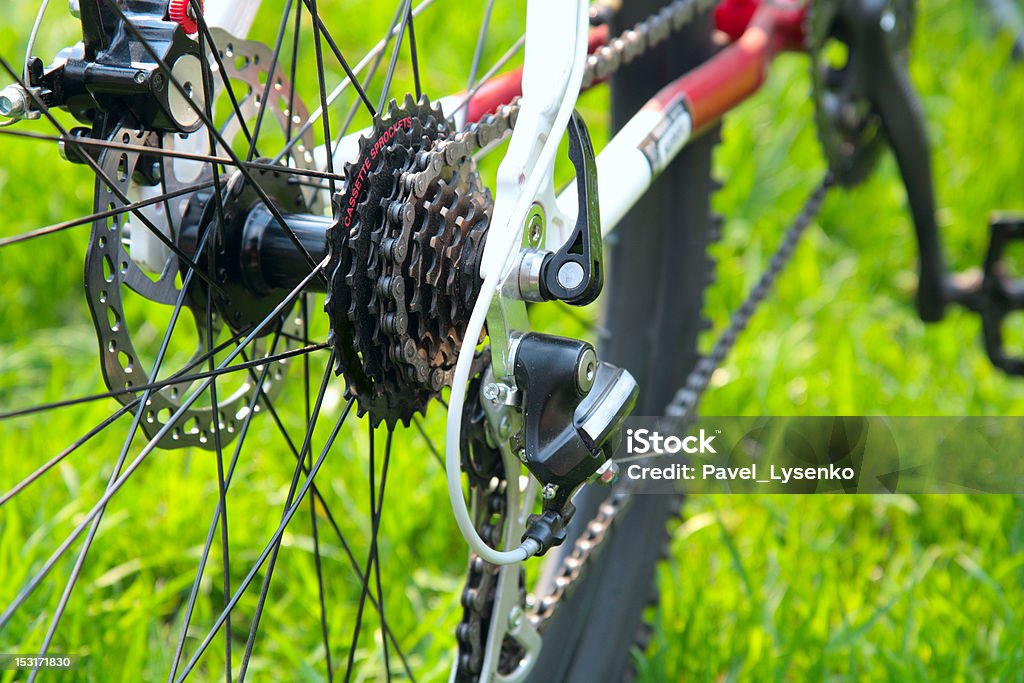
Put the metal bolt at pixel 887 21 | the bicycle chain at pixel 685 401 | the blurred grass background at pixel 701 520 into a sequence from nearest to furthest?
the bicycle chain at pixel 685 401 → the blurred grass background at pixel 701 520 → the metal bolt at pixel 887 21

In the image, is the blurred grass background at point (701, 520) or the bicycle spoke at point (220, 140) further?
the blurred grass background at point (701, 520)

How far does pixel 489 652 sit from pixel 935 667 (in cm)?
62

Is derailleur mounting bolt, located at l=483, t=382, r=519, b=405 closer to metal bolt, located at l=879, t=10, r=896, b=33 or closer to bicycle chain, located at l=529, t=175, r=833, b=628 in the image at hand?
bicycle chain, located at l=529, t=175, r=833, b=628

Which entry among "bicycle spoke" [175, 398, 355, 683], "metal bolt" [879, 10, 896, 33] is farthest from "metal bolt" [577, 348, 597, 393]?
"metal bolt" [879, 10, 896, 33]

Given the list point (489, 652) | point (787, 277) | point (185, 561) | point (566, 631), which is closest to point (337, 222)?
point (489, 652)

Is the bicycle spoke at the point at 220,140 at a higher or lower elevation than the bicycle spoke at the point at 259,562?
higher

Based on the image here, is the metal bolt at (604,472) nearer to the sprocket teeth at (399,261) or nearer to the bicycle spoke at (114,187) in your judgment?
the sprocket teeth at (399,261)

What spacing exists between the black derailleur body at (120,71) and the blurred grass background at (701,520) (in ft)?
2.06

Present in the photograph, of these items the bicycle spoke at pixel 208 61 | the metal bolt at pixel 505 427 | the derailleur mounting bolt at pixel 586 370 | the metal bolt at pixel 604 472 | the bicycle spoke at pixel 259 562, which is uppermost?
the bicycle spoke at pixel 208 61

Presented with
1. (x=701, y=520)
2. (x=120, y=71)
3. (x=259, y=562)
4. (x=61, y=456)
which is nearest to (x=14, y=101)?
(x=120, y=71)

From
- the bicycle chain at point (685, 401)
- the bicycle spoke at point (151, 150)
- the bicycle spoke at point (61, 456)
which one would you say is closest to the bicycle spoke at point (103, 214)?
the bicycle spoke at point (151, 150)

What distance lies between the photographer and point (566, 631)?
1.24 meters

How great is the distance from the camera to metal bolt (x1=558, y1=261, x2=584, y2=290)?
799 millimetres

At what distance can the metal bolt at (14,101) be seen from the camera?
32.0 inches
